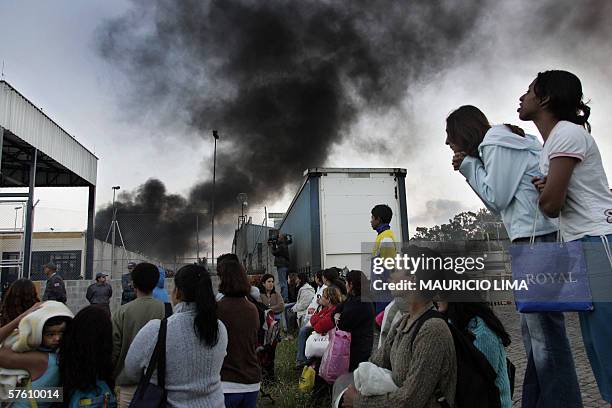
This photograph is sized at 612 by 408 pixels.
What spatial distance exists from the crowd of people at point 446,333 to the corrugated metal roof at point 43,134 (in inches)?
451

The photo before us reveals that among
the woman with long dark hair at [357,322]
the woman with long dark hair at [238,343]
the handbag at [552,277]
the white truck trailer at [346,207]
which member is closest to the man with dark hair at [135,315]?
the woman with long dark hair at [238,343]

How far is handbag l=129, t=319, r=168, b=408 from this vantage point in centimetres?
243

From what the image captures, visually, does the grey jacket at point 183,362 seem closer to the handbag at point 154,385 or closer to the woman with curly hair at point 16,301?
the handbag at point 154,385

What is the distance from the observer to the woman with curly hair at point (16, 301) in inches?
145

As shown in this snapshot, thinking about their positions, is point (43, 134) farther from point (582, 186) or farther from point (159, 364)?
point (582, 186)

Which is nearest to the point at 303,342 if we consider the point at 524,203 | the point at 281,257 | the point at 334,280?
the point at 334,280

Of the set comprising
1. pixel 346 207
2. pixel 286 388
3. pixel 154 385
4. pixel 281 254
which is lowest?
pixel 286 388

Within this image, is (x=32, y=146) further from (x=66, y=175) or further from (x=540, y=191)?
(x=540, y=191)

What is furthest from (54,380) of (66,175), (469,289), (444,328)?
(66,175)

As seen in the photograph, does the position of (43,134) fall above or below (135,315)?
above

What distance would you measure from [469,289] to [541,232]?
538mm

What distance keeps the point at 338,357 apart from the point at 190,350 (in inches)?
76.9

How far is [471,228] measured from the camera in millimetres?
13953

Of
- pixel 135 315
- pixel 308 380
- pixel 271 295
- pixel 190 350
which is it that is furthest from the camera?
pixel 271 295
